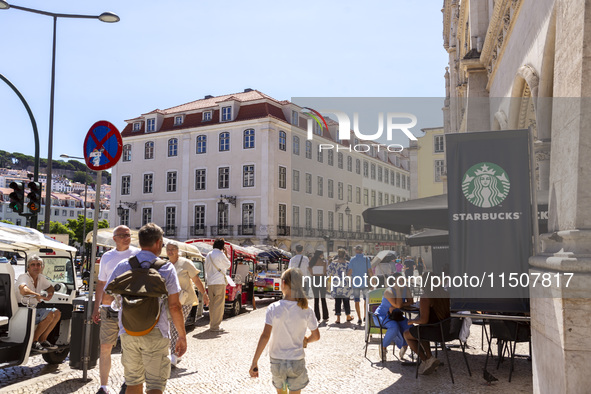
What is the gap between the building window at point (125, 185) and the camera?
55094 mm

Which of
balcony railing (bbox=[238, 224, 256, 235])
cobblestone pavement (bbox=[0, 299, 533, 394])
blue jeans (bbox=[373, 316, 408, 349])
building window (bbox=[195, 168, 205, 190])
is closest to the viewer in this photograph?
cobblestone pavement (bbox=[0, 299, 533, 394])

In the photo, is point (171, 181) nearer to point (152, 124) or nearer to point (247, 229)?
point (152, 124)

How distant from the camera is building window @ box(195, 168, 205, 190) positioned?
167ft

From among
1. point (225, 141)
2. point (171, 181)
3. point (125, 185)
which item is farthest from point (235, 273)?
point (125, 185)

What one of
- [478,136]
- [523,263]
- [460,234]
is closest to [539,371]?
[523,263]

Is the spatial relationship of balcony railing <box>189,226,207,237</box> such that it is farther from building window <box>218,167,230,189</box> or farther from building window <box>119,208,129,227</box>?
building window <box>119,208,129,227</box>

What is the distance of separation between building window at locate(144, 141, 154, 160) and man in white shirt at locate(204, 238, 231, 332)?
145 ft

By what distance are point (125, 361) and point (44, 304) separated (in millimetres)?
4268

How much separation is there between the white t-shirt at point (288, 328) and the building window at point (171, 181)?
48657 mm

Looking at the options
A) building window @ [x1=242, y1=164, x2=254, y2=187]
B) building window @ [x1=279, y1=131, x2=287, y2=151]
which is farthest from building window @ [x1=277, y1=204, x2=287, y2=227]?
building window @ [x1=279, y1=131, x2=287, y2=151]

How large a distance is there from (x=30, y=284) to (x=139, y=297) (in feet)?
13.8

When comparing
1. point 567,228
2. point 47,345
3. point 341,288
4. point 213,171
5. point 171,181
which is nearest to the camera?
point 567,228

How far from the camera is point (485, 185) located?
5.64m

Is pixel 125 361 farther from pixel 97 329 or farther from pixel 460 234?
pixel 460 234
